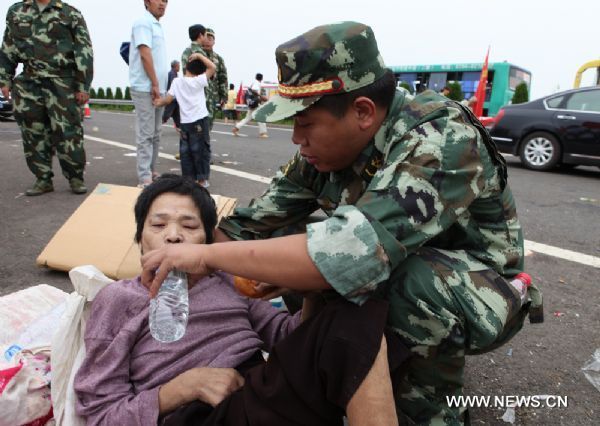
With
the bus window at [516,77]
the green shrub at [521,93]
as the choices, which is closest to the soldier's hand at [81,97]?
the green shrub at [521,93]

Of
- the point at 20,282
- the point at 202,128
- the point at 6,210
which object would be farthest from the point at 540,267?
the point at 6,210

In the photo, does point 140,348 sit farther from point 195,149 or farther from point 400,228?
point 195,149

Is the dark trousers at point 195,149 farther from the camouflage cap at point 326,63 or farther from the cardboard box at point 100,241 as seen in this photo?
the camouflage cap at point 326,63

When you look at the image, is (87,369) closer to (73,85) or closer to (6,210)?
(6,210)

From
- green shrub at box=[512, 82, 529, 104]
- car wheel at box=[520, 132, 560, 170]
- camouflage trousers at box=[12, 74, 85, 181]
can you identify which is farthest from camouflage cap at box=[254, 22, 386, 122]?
green shrub at box=[512, 82, 529, 104]

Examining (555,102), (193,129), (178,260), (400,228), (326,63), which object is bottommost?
(178,260)

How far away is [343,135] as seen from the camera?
145 centimetres

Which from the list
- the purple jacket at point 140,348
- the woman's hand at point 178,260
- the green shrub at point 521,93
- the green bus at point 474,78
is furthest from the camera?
the green bus at point 474,78

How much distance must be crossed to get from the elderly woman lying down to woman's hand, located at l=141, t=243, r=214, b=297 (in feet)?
1.01

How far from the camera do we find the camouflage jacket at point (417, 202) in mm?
1185

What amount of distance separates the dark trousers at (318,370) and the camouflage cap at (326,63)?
58 centimetres

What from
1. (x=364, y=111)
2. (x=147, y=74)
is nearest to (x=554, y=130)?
(x=147, y=74)

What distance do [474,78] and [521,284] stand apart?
68.6 feet

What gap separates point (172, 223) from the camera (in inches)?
69.9
